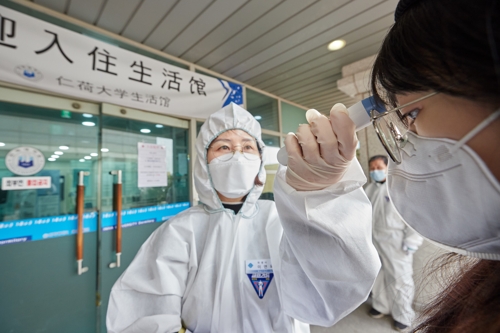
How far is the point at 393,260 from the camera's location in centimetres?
196

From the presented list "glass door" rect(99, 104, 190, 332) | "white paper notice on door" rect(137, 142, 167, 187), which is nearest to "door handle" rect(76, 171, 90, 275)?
"glass door" rect(99, 104, 190, 332)

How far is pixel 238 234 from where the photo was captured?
85 centimetres

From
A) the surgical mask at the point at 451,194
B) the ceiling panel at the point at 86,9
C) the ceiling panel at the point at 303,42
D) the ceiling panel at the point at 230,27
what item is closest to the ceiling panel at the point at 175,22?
the ceiling panel at the point at 230,27

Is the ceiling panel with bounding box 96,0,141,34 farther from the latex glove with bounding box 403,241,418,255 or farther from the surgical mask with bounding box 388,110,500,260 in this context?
the latex glove with bounding box 403,241,418,255

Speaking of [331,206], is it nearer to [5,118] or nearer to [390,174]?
[390,174]

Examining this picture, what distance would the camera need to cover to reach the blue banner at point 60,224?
1.26 metres

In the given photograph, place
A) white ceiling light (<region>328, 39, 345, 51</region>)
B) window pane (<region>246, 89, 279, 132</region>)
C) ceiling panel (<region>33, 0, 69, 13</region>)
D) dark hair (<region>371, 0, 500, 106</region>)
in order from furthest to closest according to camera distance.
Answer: window pane (<region>246, 89, 279, 132</region>)
white ceiling light (<region>328, 39, 345, 51</region>)
ceiling panel (<region>33, 0, 69, 13</region>)
dark hair (<region>371, 0, 500, 106</region>)

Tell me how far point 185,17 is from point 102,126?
1.00 meters

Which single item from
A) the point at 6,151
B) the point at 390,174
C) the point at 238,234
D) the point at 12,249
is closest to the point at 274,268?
the point at 238,234

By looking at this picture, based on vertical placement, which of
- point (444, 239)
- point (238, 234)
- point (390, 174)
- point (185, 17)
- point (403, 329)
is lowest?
point (403, 329)

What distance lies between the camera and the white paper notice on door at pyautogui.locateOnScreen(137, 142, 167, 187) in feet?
5.79

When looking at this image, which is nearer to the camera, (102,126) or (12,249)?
(12,249)

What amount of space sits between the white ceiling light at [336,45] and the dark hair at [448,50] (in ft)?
5.84

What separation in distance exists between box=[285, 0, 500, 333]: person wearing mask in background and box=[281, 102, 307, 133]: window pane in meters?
2.74
